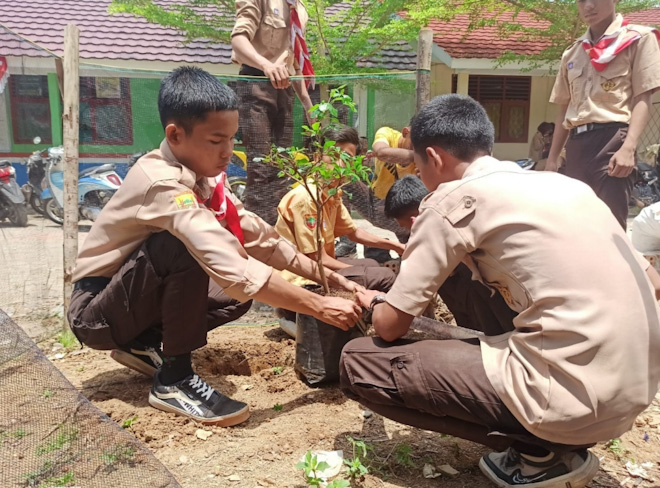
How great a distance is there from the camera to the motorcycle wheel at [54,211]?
139 inches

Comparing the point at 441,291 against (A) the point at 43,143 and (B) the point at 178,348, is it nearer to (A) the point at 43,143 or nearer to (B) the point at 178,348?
(B) the point at 178,348

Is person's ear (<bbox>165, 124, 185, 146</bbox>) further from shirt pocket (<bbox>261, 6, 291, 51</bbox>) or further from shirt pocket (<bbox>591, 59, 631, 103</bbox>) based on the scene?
shirt pocket (<bbox>591, 59, 631, 103</bbox>)

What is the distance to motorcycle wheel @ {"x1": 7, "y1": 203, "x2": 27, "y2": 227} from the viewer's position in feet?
10.7

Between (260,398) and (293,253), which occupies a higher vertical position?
(293,253)

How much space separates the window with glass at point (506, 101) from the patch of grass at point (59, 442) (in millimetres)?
13375

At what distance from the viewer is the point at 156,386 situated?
2580 mm

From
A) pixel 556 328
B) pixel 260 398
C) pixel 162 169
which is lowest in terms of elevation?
pixel 260 398

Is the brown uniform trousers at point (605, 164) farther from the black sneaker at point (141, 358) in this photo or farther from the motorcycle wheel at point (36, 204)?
the motorcycle wheel at point (36, 204)

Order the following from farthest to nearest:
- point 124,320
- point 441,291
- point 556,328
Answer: point 441,291
point 124,320
point 556,328

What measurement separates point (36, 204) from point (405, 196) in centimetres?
218

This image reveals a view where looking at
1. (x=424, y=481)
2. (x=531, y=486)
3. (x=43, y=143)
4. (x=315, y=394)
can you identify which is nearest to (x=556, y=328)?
(x=531, y=486)

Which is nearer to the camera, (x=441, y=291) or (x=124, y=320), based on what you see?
(x=124, y=320)

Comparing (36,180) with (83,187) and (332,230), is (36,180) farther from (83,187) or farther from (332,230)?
(332,230)

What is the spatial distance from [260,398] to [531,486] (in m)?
1.34
